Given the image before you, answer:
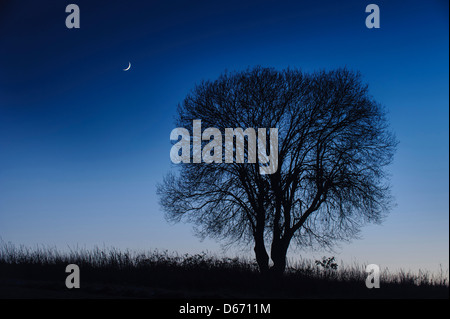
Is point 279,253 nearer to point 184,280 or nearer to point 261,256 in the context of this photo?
point 261,256

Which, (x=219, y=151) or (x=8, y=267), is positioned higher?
(x=219, y=151)

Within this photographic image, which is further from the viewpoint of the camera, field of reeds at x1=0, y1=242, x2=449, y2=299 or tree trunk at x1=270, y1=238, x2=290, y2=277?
tree trunk at x1=270, y1=238, x2=290, y2=277

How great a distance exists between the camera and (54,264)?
1798cm

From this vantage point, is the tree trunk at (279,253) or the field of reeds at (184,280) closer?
the field of reeds at (184,280)

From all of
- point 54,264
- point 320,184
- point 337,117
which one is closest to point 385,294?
point 320,184

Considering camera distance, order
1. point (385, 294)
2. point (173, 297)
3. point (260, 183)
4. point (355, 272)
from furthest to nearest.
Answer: point (260, 183), point (355, 272), point (385, 294), point (173, 297)

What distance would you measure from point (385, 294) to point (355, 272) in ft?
9.27

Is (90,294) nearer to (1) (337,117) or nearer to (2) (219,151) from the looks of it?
(2) (219,151)

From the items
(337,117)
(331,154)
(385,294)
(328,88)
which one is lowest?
(385,294)

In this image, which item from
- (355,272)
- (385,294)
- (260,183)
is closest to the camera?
(385,294)

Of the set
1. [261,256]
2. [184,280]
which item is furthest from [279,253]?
[184,280]

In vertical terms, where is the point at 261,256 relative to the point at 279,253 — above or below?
below

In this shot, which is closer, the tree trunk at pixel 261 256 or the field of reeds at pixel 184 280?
the field of reeds at pixel 184 280

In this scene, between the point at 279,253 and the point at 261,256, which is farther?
the point at 279,253
